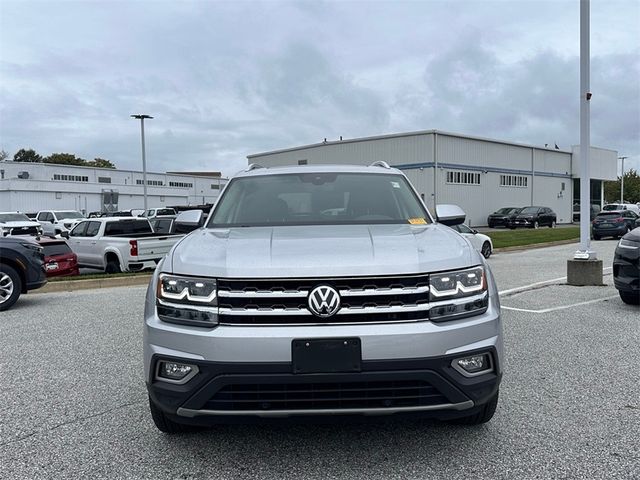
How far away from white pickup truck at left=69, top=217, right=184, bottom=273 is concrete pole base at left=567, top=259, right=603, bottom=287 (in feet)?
29.1

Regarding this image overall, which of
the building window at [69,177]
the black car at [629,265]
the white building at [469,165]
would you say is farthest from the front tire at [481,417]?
the building window at [69,177]

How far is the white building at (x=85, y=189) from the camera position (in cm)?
4809

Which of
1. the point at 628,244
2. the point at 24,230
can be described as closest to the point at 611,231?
the point at 628,244

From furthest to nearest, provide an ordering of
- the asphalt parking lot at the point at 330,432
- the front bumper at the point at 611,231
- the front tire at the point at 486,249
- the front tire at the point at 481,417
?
the front bumper at the point at 611,231 < the front tire at the point at 486,249 < the front tire at the point at 481,417 < the asphalt parking lot at the point at 330,432

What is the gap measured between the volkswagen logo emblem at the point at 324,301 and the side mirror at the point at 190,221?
199 centimetres

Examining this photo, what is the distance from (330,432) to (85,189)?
57.3 meters

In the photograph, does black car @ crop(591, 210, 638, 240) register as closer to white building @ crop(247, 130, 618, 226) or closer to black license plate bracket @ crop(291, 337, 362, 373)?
white building @ crop(247, 130, 618, 226)

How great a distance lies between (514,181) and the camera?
1812 inches

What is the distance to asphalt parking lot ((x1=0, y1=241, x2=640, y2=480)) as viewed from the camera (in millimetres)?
3100

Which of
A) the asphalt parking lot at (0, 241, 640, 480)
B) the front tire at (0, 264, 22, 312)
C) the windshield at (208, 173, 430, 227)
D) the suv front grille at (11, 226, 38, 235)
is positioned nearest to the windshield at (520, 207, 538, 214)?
the suv front grille at (11, 226, 38, 235)

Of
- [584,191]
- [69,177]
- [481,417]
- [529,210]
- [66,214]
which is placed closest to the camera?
[481,417]

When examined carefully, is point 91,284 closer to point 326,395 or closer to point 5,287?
point 5,287

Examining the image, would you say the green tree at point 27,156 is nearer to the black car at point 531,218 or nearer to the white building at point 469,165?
the white building at point 469,165

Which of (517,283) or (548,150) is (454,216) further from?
(548,150)
